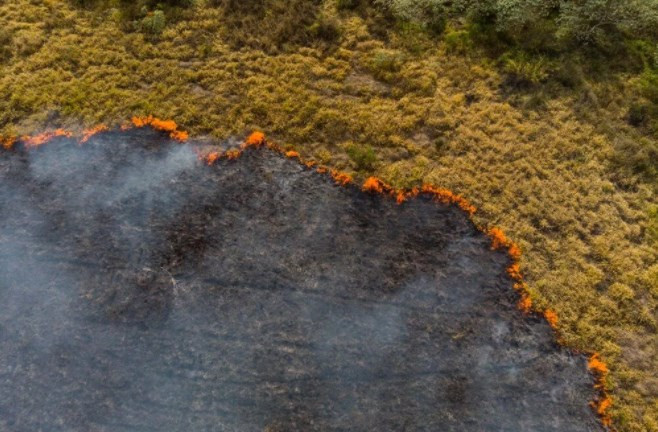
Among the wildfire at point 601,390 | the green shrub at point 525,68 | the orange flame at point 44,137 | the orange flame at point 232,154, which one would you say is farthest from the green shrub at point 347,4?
the wildfire at point 601,390

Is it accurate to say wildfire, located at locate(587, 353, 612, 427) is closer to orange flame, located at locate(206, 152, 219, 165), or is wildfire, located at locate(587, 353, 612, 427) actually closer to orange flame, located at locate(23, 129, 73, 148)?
orange flame, located at locate(206, 152, 219, 165)

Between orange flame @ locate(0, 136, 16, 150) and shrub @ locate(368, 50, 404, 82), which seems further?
shrub @ locate(368, 50, 404, 82)

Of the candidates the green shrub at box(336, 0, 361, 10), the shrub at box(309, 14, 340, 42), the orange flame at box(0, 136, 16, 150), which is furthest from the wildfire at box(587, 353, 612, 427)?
the orange flame at box(0, 136, 16, 150)

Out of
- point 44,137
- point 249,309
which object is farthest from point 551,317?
point 44,137

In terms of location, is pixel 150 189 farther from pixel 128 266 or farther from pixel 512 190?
pixel 512 190

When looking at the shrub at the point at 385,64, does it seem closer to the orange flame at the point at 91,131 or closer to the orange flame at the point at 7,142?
the orange flame at the point at 91,131

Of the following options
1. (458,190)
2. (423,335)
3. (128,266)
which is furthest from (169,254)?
(458,190)

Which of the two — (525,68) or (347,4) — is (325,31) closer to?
(347,4)

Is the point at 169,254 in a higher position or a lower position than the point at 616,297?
lower
